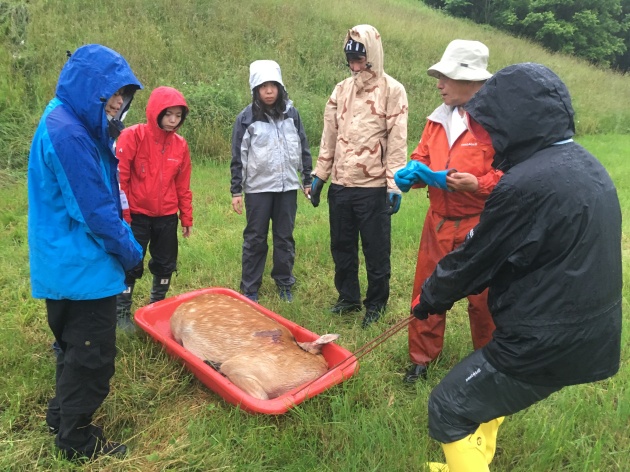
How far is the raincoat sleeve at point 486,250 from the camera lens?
6.51 ft

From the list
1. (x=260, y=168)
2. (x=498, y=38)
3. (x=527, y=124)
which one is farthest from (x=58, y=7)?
(x=498, y=38)

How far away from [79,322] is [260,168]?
2383mm

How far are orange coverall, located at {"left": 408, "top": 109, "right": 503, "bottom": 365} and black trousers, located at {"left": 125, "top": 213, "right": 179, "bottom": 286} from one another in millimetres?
2072

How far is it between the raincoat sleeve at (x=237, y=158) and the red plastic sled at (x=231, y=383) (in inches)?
49.1

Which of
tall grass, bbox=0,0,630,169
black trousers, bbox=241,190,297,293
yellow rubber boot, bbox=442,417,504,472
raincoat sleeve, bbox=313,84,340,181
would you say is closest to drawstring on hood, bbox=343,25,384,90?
raincoat sleeve, bbox=313,84,340,181

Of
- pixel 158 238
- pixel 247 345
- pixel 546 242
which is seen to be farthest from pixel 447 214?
pixel 158 238

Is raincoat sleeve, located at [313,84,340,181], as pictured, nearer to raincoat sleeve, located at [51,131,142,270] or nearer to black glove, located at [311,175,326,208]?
black glove, located at [311,175,326,208]

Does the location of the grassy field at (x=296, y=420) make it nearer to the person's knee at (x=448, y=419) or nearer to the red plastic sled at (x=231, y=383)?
the red plastic sled at (x=231, y=383)

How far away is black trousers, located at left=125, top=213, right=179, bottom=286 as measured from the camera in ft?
13.5

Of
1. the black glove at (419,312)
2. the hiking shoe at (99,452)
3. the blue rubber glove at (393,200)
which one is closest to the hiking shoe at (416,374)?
the black glove at (419,312)

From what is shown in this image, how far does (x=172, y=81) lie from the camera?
11047mm

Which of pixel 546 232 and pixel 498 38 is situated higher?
pixel 546 232

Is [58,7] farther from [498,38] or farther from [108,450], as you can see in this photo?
[498,38]

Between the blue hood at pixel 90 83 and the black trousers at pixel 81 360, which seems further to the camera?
the black trousers at pixel 81 360
